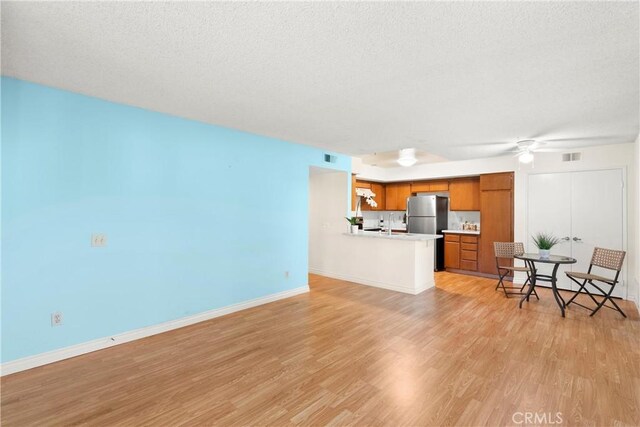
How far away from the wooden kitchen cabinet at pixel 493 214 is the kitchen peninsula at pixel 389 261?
5.01 feet

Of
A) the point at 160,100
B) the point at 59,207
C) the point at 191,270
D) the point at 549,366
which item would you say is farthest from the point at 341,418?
the point at 160,100

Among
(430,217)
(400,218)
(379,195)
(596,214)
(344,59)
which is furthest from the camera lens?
(400,218)

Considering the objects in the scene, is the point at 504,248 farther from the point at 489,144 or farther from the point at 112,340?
the point at 112,340

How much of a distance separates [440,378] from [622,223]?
4.59 meters

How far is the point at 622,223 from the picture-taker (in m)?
4.72

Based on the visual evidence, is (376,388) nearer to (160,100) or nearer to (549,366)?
(549,366)

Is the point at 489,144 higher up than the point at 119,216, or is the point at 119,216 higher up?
the point at 489,144

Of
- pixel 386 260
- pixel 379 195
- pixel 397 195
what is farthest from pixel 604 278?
pixel 379 195

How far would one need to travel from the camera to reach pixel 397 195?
8.07m

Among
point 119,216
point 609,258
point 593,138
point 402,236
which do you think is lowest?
point 609,258

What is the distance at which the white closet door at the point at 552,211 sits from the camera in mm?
5227

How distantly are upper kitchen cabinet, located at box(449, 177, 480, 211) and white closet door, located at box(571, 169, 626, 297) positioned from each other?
1.80 m

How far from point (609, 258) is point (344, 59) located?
4794 millimetres

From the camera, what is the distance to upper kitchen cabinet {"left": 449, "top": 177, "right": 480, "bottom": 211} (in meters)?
6.75
